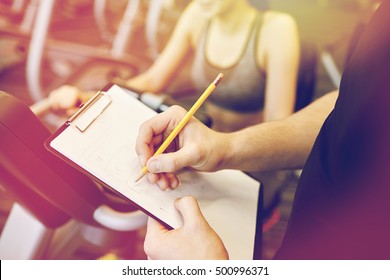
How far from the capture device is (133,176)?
503 millimetres

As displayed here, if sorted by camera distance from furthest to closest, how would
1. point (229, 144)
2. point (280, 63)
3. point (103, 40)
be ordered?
point (103, 40)
point (280, 63)
point (229, 144)

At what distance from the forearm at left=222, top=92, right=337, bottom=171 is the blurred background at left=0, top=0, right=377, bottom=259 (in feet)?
1.23

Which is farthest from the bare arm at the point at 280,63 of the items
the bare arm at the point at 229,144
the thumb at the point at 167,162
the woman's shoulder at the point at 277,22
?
the thumb at the point at 167,162

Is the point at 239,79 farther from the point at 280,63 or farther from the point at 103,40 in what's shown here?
the point at 103,40

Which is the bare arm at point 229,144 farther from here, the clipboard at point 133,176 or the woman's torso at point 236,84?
the woman's torso at point 236,84

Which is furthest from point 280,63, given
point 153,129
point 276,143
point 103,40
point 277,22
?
point 103,40

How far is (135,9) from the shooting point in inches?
66.3

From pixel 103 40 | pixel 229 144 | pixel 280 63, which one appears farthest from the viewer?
pixel 103 40

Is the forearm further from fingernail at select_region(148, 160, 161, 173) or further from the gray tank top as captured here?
the gray tank top

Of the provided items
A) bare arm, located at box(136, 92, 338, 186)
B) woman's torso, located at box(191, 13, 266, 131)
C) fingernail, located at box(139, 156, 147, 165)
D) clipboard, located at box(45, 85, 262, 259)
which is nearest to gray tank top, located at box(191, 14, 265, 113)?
woman's torso, located at box(191, 13, 266, 131)

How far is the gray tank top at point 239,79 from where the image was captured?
1.02 metres

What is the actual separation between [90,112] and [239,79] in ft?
2.00

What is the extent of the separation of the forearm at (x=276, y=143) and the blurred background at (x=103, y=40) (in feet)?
1.23
